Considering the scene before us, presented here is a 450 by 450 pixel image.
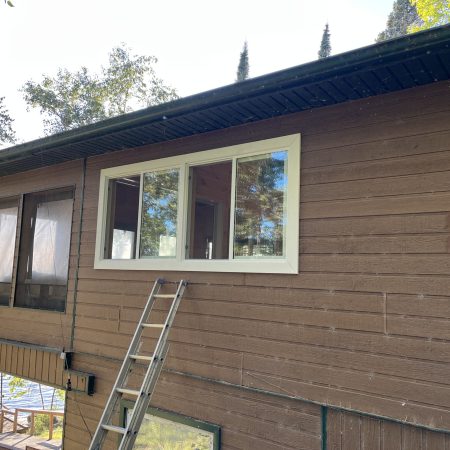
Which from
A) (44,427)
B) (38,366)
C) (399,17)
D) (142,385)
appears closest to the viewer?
(142,385)

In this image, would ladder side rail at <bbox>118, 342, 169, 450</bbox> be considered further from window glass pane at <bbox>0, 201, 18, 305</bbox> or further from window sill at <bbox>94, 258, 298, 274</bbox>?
window glass pane at <bbox>0, 201, 18, 305</bbox>

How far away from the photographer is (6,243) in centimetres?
659

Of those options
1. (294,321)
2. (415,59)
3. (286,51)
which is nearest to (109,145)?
(294,321)

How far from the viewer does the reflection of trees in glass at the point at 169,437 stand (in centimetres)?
403

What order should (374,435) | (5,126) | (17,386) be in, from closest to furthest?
(374,435)
(17,386)
(5,126)

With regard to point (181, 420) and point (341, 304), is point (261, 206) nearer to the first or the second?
point (341, 304)

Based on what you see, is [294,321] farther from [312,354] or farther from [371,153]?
[371,153]

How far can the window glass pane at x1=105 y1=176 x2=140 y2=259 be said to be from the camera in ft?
16.5

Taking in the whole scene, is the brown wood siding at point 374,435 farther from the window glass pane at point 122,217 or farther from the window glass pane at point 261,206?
the window glass pane at point 122,217

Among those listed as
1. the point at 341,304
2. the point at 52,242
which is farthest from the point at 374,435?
the point at 52,242

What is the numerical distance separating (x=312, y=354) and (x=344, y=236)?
901mm

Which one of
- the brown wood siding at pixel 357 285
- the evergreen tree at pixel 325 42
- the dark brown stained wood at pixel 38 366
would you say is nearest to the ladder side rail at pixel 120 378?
the brown wood siding at pixel 357 285

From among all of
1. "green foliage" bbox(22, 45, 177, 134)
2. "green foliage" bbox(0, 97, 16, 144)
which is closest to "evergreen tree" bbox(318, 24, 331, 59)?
"green foliage" bbox(22, 45, 177, 134)

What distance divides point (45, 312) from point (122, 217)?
1.61 meters
